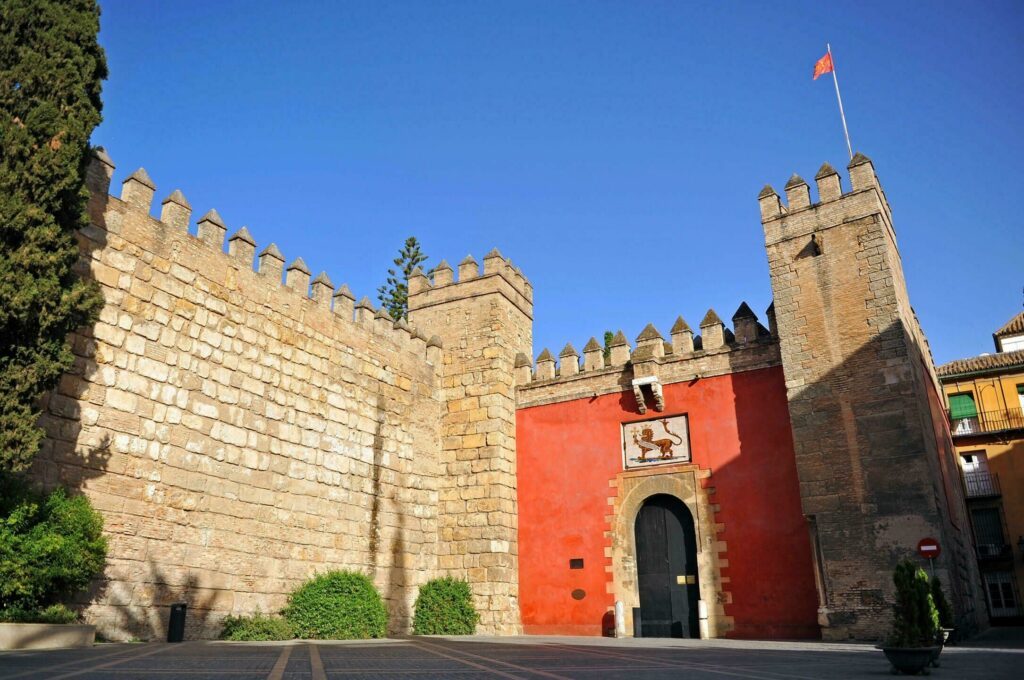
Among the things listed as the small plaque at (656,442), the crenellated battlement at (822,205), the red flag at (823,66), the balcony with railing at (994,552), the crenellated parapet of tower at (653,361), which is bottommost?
the balcony with railing at (994,552)

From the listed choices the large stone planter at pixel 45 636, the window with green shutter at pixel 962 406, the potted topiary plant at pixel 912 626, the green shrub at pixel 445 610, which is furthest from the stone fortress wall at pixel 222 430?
the window with green shutter at pixel 962 406

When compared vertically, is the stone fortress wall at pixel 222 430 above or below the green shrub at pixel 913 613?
above

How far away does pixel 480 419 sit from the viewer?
14.6 m

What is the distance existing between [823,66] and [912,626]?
11577 mm

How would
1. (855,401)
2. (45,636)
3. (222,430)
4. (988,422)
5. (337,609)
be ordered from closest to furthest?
(45,636) < (222,430) < (337,609) < (855,401) < (988,422)

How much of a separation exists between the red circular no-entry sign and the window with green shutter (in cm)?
1538

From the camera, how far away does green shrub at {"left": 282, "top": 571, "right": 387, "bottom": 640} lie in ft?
33.8

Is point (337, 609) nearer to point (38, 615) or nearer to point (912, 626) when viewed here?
point (38, 615)

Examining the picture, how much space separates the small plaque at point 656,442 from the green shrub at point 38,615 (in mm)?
9347

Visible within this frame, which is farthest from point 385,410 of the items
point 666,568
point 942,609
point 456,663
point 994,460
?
point 994,460

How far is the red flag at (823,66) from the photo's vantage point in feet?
46.4

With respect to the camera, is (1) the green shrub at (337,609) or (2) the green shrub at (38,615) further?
(1) the green shrub at (337,609)

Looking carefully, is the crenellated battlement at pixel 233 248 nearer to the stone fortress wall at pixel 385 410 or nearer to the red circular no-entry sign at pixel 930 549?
the stone fortress wall at pixel 385 410

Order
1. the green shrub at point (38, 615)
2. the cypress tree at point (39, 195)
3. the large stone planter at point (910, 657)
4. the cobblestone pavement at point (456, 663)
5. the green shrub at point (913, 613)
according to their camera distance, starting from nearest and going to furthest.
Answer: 1. the cobblestone pavement at point (456, 663)
2. the large stone planter at point (910, 657)
3. the green shrub at point (913, 613)
4. the green shrub at point (38, 615)
5. the cypress tree at point (39, 195)
